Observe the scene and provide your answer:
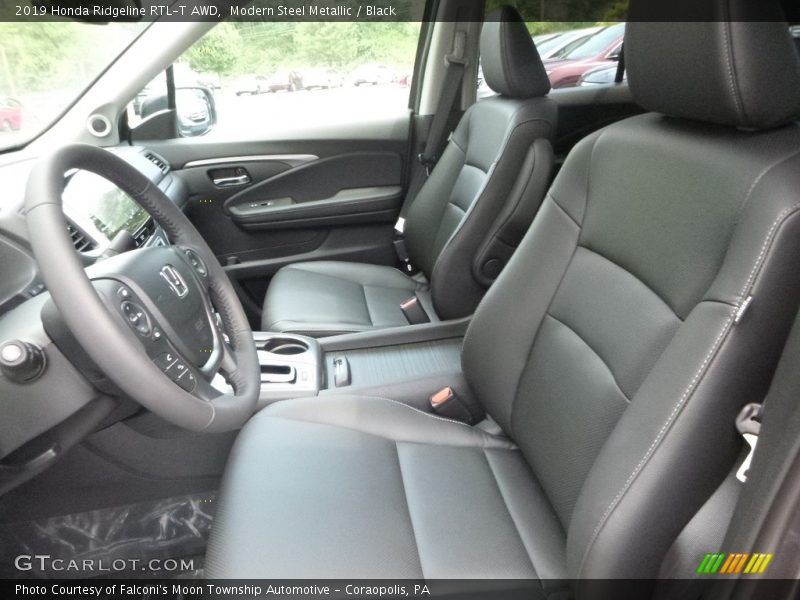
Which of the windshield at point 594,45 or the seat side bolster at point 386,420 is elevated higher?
the windshield at point 594,45

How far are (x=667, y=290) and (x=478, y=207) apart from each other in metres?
0.90

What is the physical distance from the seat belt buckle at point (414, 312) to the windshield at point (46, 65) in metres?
1.10

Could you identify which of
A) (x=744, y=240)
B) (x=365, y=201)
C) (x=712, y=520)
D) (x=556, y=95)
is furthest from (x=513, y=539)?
(x=556, y=95)

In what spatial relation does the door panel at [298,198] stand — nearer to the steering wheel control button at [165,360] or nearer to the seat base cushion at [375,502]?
the seat base cushion at [375,502]

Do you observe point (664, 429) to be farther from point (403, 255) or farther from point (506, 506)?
point (403, 255)

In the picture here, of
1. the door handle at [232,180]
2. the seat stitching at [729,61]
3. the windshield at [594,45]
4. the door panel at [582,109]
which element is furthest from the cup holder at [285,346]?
the windshield at [594,45]

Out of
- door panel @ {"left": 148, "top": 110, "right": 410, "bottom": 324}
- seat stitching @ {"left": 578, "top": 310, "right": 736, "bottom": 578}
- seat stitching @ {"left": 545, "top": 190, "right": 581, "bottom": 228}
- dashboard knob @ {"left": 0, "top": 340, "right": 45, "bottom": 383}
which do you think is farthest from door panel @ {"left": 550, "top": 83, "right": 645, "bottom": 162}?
dashboard knob @ {"left": 0, "top": 340, "right": 45, "bottom": 383}

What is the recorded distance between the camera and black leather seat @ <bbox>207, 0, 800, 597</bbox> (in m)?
0.79

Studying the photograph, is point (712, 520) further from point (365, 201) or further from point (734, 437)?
point (365, 201)

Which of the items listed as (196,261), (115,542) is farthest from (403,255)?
(115,542)

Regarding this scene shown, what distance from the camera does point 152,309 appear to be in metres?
0.95

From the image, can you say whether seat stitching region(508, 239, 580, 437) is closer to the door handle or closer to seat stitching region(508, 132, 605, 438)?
seat stitching region(508, 132, 605, 438)

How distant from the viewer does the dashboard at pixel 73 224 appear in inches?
46.0

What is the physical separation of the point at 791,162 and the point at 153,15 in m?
1.65
